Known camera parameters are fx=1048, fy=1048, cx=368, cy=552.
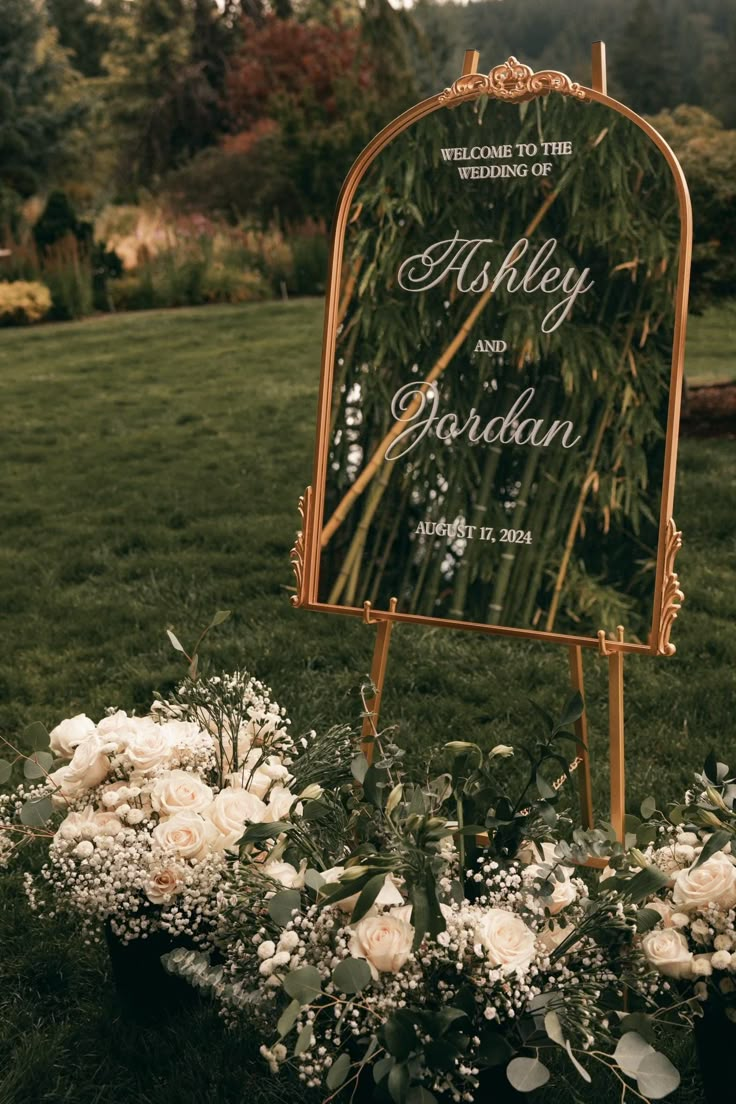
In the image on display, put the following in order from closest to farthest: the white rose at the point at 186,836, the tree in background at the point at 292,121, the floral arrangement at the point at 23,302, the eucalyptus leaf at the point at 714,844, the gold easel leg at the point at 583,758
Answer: the eucalyptus leaf at the point at 714,844 < the white rose at the point at 186,836 < the gold easel leg at the point at 583,758 < the floral arrangement at the point at 23,302 < the tree in background at the point at 292,121

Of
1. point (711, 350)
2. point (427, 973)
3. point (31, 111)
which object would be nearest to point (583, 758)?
point (427, 973)

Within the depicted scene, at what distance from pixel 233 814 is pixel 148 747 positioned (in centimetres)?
21

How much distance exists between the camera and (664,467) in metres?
1.95

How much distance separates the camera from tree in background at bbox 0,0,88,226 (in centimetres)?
2430

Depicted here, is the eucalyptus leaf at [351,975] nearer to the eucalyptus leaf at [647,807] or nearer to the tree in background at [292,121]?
the eucalyptus leaf at [647,807]

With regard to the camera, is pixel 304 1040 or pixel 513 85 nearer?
pixel 304 1040

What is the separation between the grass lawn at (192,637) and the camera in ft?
6.47

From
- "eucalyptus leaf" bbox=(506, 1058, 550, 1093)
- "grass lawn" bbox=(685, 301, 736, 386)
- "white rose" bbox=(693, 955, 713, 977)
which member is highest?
"white rose" bbox=(693, 955, 713, 977)

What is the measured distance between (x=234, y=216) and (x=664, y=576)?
15096 millimetres

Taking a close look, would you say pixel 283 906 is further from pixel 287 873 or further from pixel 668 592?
pixel 668 592

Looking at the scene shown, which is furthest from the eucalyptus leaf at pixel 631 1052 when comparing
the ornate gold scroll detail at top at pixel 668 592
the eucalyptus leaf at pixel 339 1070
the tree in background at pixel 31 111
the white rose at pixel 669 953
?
the tree in background at pixel 31 111

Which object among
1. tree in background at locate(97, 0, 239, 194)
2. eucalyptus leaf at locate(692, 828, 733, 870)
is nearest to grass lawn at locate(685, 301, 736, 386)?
eucalyptus leaf at locate(692, 828, 733, 870)

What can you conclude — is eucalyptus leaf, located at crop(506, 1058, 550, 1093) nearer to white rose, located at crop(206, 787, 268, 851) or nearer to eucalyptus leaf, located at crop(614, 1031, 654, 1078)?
eucalyptus leaf, located at crop(614, 1031, 654, 1078)

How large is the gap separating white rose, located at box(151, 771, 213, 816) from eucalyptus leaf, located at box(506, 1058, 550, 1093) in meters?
0.66
